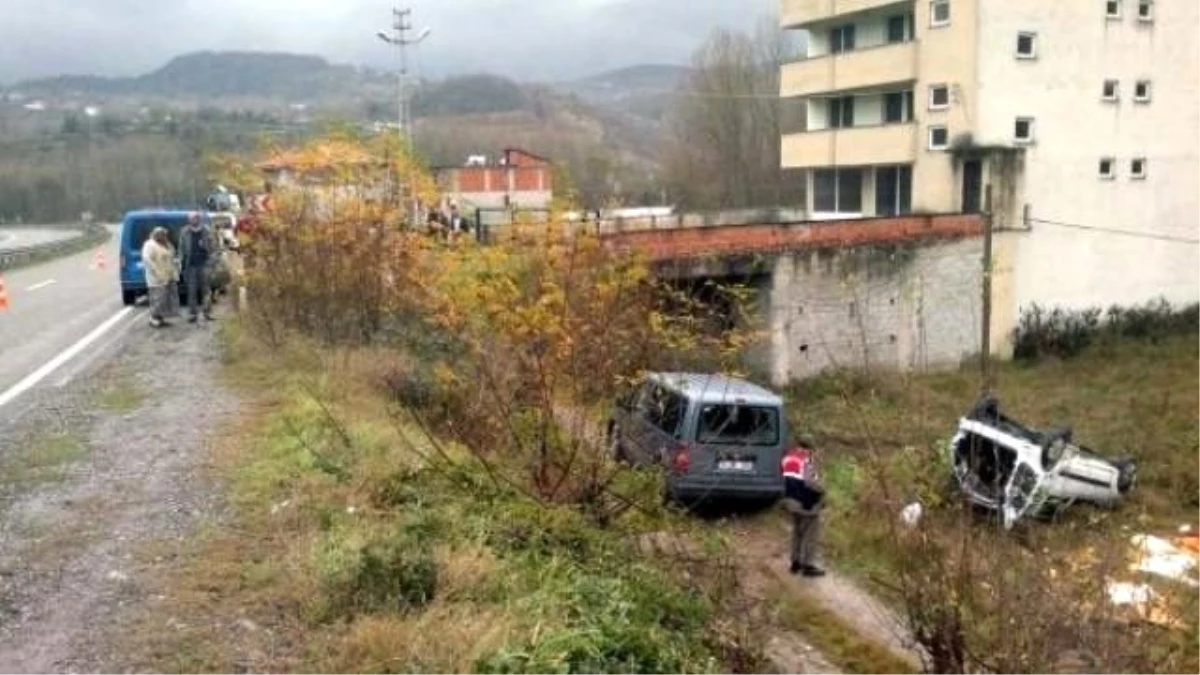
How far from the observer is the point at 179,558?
8125 mm

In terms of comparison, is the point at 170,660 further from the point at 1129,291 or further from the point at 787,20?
the point at 787,20

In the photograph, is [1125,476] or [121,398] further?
[1125,476]

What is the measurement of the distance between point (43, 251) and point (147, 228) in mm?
23012

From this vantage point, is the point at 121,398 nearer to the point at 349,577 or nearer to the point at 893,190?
the point at 349,577

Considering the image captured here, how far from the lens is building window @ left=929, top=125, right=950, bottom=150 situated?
116ft

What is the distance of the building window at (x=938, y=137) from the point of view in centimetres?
3547

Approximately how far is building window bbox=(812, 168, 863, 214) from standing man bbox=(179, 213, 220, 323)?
87.6 ft

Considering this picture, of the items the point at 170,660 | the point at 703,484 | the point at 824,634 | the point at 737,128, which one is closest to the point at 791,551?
the point at 703,484

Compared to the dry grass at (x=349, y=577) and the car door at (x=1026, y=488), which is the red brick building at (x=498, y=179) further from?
the dry grass at (x=349, y=577)

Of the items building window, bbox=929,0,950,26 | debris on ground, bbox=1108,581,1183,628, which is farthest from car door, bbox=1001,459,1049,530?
building window, bbox=929,0,950,26

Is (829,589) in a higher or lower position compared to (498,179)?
lower

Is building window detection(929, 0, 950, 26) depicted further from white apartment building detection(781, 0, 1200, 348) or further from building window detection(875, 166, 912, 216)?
building window detection(875, 166, 912, 216)

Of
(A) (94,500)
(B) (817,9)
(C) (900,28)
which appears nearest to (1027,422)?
(C) (900,28)

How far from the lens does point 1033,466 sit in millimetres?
17484
